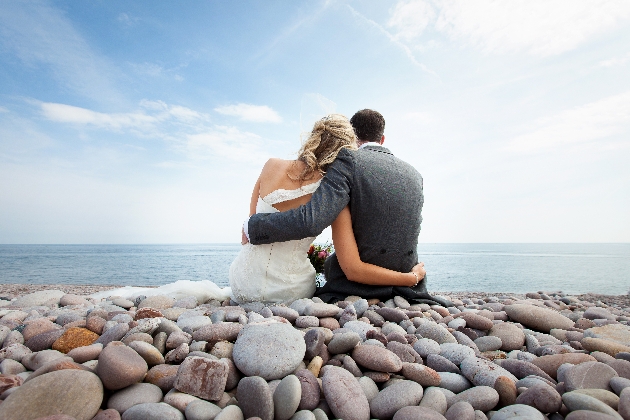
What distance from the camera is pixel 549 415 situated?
147 cm

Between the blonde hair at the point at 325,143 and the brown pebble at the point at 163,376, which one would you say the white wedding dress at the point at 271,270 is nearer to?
the blonde hair at the point at 325,143

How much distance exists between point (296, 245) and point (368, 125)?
1366 millimetres

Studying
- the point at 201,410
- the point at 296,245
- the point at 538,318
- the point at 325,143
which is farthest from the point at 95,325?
the point at 538,318

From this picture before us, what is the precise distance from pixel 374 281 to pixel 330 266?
46 cm

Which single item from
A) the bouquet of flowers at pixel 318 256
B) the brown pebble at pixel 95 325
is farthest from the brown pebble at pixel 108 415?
the bouquet of flowers at pixel 318 256

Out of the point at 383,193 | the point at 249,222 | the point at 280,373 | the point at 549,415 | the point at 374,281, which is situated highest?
the point at 383,193

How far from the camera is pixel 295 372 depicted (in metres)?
1.67

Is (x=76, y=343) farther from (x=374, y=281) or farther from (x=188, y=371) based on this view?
(x=374, y=281)

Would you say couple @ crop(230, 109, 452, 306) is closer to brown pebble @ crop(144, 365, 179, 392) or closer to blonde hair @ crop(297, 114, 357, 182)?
blonde hair @ crop(297, 114, 357, 182)

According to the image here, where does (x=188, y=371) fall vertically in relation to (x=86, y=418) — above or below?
above

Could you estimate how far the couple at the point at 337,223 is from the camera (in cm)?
305

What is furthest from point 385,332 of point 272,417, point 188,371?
point 188,371

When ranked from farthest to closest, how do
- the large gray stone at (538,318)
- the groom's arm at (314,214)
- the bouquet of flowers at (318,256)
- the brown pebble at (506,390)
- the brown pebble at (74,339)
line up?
the bouquet of flowers at (318,256), the groom's arm at (314,214), the large gray stone at (538,318), the brown pebble at (74,339), the brown pebble at (506,390)

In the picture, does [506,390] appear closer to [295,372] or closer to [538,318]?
[295,372]
